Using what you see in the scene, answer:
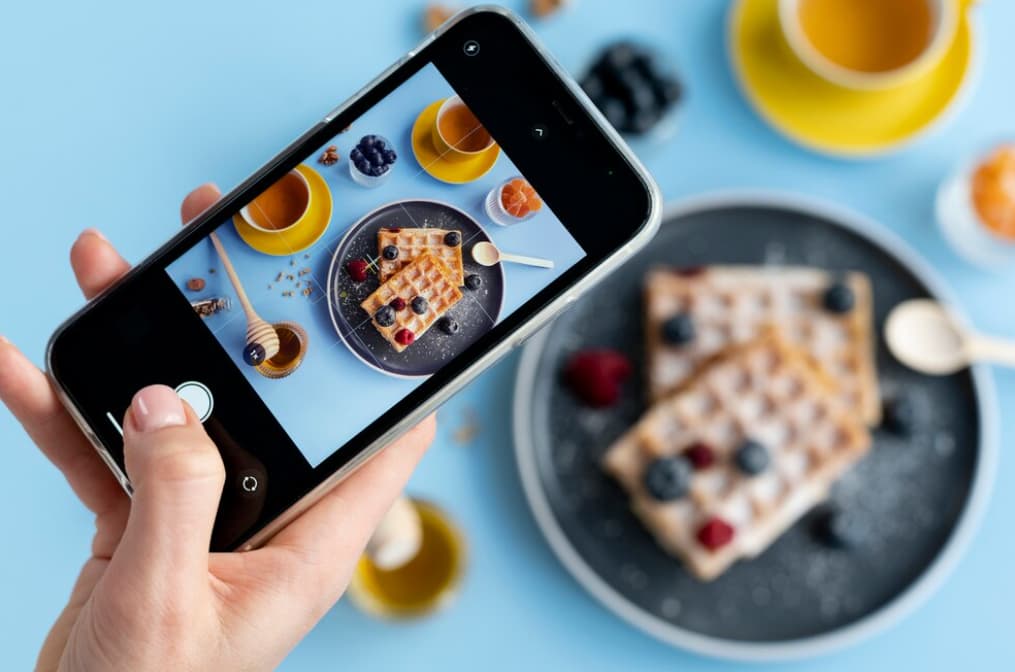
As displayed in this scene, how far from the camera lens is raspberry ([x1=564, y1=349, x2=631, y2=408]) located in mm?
1681

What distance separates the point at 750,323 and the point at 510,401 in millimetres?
460

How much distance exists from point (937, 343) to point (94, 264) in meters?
1.40

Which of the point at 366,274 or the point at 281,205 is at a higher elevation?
the point at 281,205

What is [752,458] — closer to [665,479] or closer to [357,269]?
[665,479]

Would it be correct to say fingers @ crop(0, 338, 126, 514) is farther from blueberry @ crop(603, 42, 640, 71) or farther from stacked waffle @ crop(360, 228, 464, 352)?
blueberry @ crop(603, 42, 640, 71)

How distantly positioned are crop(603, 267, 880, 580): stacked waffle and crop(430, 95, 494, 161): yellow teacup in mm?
662

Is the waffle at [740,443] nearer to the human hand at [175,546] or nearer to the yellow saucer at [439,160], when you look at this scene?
the human hand at [175,546]

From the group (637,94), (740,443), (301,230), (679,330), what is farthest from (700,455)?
(301,230)

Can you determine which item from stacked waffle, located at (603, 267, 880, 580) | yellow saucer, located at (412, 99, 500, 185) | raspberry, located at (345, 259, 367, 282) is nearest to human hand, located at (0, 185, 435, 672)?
raspberry, located at (345, 259, 367, 282)

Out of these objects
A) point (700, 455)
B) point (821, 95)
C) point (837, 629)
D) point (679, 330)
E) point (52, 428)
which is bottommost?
Answer: point (837, 629)

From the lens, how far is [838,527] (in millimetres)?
1686

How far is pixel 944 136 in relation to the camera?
1868 mm

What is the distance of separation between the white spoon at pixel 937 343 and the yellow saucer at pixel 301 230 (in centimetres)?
110

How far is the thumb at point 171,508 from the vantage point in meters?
0.97
